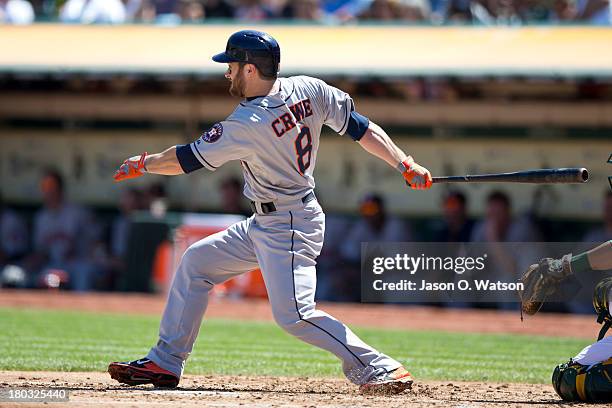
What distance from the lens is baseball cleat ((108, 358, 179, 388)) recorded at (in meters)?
5.85

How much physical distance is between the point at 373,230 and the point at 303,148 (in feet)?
22.1

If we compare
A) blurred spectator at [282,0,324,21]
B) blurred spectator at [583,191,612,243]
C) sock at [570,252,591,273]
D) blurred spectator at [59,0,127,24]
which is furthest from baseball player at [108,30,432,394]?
blurred spectator at [59,0,127,24]

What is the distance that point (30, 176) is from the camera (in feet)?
47.7

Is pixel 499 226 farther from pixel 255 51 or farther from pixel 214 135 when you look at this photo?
pixel 214 135

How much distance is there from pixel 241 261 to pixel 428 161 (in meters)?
7.54

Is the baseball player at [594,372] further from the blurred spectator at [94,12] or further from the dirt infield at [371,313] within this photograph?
the blurred spectator at [94,12]

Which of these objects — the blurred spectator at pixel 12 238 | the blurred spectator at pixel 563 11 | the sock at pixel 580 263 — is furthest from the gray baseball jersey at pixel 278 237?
the blurred spectator at pixel 12 238

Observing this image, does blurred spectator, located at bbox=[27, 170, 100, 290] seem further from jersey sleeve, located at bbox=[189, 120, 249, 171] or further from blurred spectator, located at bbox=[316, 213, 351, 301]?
jersey sleeve, located at bbox=[189, 120, 249, 171]

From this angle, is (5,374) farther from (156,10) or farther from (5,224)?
(156,10)

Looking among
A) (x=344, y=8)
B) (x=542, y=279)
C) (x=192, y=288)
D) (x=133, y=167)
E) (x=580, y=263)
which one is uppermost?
(x=344, y=8)

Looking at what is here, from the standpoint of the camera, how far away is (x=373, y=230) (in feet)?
40.8

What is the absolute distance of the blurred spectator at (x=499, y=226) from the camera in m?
11.7

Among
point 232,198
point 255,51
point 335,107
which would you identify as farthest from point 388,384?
point 232,198

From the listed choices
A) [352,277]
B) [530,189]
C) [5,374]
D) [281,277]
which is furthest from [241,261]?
[530,189]
